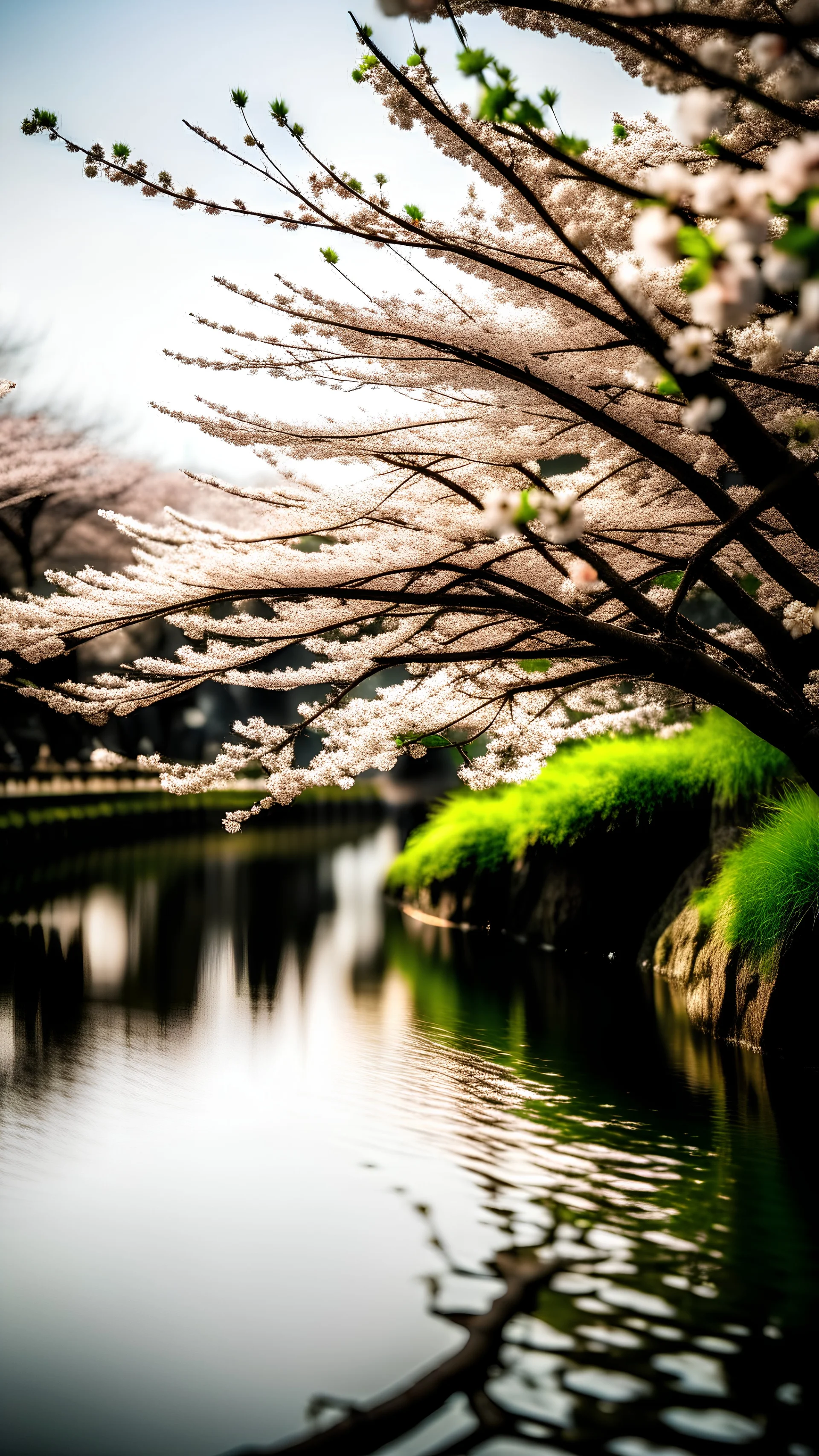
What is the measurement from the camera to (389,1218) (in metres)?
2.74

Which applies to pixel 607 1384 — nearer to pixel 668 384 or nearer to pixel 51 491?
pixel 668 384

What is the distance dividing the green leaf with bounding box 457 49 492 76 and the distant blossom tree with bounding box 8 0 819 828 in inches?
21.6

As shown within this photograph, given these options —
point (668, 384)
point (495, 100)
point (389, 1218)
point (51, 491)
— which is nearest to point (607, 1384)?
point (389, 1218)

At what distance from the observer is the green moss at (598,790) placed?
6.44 meters

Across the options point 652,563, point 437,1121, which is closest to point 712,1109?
point 437,1121

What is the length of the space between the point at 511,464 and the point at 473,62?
5.88ft

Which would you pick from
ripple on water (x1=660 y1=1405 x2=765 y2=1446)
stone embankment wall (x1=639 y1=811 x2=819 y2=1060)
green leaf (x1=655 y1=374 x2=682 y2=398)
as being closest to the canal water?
ripple on water (x1=660 y1=1405 x2=765 y2=1446)

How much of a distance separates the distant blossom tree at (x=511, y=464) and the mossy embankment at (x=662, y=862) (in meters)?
1.19

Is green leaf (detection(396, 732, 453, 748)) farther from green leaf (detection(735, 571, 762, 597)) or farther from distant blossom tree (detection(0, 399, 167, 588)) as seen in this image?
distant blossom tree (detection(0, 399, 167, 588))

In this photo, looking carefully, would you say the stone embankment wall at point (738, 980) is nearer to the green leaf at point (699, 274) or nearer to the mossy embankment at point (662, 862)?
the mossy embankment at point (662, 862)

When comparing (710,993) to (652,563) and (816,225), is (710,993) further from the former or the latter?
(816,225)

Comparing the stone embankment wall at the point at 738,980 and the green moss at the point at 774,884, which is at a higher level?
the green moss at the point at 774,884

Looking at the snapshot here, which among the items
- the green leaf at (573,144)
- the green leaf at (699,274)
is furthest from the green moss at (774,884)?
the green leaf at (699,274)

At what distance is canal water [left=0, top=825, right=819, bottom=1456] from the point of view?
→ 1881 mm
